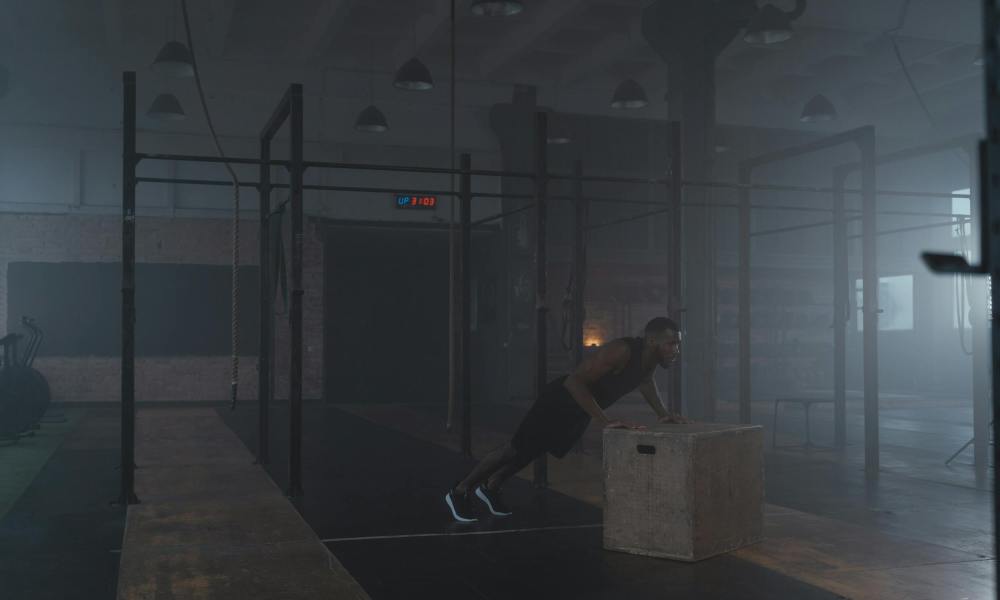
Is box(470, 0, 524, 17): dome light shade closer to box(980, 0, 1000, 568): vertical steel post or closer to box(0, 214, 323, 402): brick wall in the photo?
box(0, 214, 323, 402): brick wall

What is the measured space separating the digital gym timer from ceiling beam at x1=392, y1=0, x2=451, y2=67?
6.18ft

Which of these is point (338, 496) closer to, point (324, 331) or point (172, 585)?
point (172, 585)

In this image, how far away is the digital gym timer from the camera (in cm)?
1398

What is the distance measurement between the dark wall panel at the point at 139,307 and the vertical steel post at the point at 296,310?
25.3 feet

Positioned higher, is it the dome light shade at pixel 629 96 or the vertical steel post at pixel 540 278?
the dome light shade at pixel 629 96

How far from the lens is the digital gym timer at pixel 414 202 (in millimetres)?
13984

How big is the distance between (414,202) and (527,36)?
3.20 m

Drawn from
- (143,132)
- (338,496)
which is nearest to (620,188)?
(143,132)

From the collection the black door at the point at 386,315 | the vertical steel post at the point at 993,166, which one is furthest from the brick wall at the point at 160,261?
the vertical steel post at the point at 993,166

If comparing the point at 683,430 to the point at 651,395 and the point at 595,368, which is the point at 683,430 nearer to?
the point at 595,368

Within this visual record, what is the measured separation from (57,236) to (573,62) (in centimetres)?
731

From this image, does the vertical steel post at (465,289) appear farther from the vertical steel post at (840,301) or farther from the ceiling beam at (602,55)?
the ceiling beam at (602,55)

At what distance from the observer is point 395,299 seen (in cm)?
1452

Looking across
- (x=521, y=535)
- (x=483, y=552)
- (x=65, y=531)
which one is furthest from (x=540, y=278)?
(x=65, y=531)
